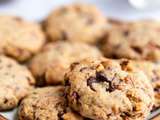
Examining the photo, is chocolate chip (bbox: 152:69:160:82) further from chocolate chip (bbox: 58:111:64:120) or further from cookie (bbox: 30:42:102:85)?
chocolate chip (bbox: 58:111:64:120)

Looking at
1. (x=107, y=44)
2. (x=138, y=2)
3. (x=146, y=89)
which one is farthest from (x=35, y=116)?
(x=138, y=2)

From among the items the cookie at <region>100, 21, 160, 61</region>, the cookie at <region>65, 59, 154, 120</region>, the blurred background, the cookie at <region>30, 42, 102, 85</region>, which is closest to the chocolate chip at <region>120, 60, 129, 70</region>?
the cookie at <region>65, 59, 154, 120</region>

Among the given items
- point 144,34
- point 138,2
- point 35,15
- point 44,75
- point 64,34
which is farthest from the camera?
point 138,2

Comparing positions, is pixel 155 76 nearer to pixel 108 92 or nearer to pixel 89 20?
pixel 108 92

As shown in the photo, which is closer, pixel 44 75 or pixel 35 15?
pixel 44 75

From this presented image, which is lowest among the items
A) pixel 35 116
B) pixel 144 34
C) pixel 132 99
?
pixel 35 116

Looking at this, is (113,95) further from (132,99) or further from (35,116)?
(35,116)

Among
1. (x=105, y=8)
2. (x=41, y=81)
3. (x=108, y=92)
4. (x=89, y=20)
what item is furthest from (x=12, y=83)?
(x=105, y=8)

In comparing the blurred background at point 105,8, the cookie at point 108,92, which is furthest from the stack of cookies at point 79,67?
the blurred background at point 105,8
